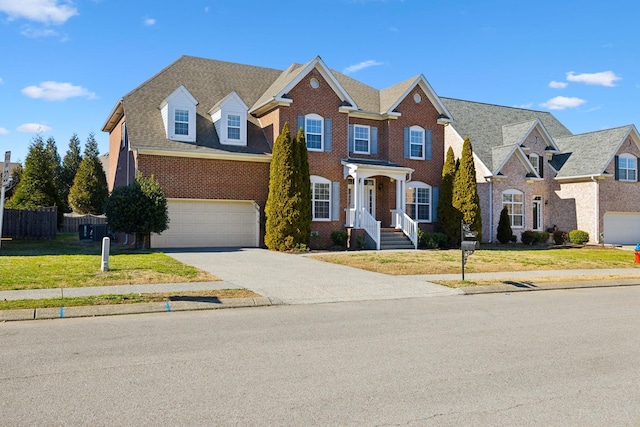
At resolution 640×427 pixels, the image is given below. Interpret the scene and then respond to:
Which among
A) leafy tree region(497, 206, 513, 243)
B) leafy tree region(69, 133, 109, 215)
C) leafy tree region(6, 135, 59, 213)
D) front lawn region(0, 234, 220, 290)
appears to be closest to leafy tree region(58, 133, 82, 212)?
leafy tree region(69, 133, 109, 215)

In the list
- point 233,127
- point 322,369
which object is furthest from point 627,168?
point 322,369

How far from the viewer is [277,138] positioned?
979 inches

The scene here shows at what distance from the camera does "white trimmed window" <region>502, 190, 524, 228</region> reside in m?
32.6

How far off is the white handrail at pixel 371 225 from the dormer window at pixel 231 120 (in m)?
6.63

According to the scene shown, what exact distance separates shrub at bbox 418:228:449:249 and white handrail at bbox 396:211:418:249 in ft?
1.21

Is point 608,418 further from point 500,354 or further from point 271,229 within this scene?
point 271,229

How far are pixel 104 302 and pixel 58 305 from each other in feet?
2.51

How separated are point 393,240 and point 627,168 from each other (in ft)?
58.4

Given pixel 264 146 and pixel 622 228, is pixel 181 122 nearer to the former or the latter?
pixel 264 146

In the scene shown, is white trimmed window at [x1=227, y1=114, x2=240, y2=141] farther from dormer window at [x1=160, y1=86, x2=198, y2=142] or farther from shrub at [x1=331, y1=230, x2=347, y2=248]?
shrub at [x1=331, y1=230, x2=347, y2=248]

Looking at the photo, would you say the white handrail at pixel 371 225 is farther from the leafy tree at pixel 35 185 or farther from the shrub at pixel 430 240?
the leafy tree at pixel 35 185

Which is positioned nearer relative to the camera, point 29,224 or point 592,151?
point 29,224

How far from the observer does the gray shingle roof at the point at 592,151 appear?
109 ft

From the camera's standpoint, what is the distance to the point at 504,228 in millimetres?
31141
